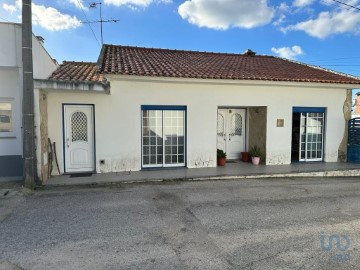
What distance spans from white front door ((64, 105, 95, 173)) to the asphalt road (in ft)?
6.07

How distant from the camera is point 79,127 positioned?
852cm

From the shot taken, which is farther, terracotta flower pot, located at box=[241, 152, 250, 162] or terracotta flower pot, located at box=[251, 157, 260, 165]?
terracotta flower pot, located at box=[241, 152, 250, 162]

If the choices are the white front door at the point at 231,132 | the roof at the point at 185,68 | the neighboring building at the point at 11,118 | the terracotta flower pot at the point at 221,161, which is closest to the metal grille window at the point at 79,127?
the neighboring building at the point at 11,118

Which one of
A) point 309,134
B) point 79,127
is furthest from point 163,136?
point 309,134

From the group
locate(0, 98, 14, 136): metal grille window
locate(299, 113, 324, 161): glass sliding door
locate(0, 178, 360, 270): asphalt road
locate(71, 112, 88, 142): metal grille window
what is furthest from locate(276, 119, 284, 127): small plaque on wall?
locate(0, 98, 14, 136): metal grille window

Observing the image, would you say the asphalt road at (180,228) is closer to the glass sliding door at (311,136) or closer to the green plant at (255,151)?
the green plant at (255,151)

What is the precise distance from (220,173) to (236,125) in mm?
3078

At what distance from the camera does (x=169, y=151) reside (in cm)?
934

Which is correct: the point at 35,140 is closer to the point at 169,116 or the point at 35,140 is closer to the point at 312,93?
the point at 169,116

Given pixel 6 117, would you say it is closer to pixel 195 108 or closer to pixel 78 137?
pixel 78 137

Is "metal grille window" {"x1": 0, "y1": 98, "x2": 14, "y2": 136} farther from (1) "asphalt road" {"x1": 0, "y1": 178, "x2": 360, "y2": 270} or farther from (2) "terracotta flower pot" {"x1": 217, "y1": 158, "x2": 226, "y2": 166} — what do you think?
(2) "terracotta flower pot" {"x1": 217, "y1": 158, "x2": 226, "y2": 166}

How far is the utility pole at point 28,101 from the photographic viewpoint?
21.8ft

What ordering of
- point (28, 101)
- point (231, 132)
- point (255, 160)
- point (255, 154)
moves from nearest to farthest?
1. point (28, 101)
2. point (255, 160)
3. point (255, 154)
4. point (231, 132)

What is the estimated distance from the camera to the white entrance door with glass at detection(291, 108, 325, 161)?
10.5 meters
